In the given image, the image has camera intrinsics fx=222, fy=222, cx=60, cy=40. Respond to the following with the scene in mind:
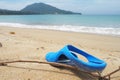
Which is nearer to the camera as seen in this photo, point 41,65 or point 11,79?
point 11,79

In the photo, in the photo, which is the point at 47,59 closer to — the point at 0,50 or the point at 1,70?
the point at 1,70

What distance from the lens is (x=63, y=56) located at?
4.45m

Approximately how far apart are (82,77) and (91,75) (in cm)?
16

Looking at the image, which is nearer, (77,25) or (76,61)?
(76,61)

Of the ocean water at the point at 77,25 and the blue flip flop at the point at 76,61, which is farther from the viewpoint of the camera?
the ocean water at the point at 77,25

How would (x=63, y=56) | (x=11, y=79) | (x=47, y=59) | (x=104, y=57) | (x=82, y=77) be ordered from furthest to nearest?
(x=104, y=57) < (x=47, y=59) < (x=63, y=56) < (x=82, y=77) < (x=11, y=79)

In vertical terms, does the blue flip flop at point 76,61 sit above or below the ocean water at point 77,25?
above

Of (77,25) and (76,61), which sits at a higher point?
(76,61)

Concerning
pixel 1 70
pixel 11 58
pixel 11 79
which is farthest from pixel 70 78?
pixel 11 58

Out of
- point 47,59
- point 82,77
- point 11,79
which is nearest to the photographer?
point 11,79

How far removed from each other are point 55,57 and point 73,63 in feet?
1.89

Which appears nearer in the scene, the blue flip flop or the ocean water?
the blue flip flop

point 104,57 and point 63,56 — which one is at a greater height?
point 63,56

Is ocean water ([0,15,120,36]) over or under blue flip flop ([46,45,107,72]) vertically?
under
